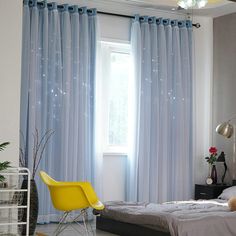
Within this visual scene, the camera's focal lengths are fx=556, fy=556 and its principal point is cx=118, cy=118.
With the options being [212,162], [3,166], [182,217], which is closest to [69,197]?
[3,166]

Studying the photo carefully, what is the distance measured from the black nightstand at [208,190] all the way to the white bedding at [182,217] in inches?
50.4

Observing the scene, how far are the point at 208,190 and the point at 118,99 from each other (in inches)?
69.1

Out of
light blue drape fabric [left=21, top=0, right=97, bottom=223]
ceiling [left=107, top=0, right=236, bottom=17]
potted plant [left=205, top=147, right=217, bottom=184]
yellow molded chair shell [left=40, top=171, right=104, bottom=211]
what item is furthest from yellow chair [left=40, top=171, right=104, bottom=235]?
ceiling [left=107, top=0, right=236, bottom=17]

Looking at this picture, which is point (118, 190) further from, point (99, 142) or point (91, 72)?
point (91, 72)

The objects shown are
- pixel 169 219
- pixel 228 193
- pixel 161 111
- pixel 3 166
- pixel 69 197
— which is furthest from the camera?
pixel 161 111

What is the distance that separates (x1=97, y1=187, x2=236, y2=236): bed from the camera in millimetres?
5129

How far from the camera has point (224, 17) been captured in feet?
26.7

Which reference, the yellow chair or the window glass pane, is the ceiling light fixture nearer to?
the window glass pane

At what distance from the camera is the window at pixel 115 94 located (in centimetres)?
754

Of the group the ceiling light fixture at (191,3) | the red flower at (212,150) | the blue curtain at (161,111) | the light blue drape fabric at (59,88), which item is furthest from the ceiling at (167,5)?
the red flower at (212,150)

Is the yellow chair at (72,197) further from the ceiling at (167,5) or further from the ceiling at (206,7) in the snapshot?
the ceiling at (206,7)

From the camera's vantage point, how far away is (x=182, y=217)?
5.27 meters

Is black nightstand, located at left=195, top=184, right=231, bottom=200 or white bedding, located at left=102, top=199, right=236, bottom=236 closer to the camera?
white bedding, located at left=102, top=199, right=236, bottom=236

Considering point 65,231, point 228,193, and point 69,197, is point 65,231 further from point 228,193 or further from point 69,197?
point 228,193
